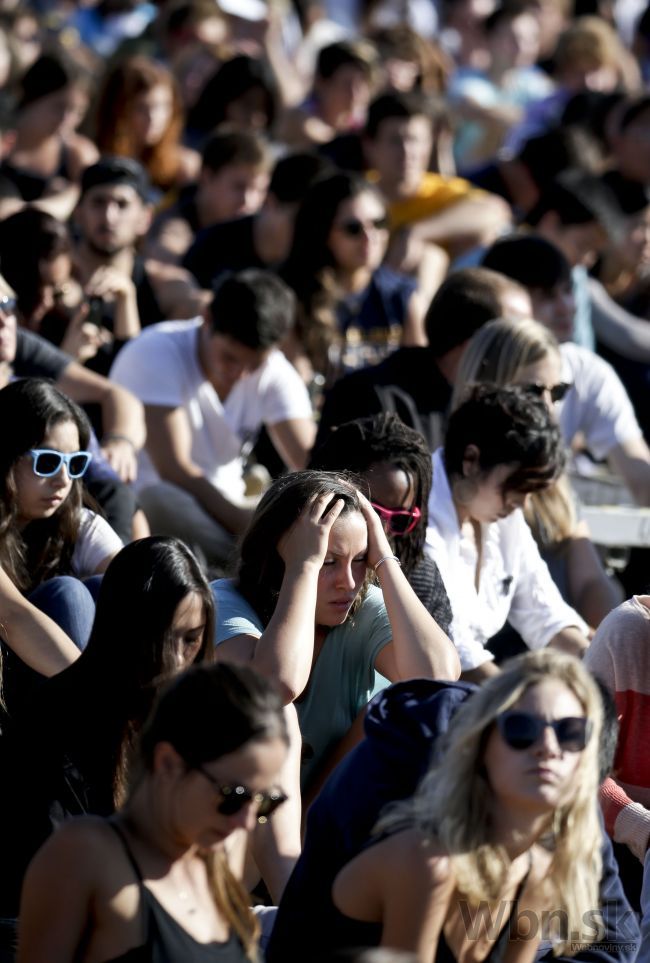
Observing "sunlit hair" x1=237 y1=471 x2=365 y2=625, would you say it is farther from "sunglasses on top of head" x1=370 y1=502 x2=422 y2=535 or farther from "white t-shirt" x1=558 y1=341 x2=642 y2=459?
"white t-shirt" x1=558 y1=341 x2=642 y2=459

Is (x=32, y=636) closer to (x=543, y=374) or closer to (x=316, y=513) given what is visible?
(x=316, y=513)

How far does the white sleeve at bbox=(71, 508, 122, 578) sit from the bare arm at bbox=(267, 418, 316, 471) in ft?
5.06

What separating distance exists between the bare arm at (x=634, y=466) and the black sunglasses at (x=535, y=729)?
2950 mm

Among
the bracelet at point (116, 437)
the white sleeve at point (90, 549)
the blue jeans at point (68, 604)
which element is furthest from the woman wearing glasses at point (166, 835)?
the bracelet at point (116, 437)

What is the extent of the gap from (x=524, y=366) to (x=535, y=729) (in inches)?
91.9

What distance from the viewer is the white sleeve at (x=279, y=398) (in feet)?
18.1

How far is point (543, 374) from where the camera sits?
467 cm

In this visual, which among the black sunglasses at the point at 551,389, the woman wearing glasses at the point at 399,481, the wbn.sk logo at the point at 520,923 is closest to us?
the wbn.sk logo at the point at 520,923

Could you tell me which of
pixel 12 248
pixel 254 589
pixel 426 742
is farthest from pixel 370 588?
pixel 12 248

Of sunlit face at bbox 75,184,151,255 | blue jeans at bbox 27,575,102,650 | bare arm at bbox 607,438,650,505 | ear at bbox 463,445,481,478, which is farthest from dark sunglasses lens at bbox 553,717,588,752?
sunlit face at bbox 75,184,151,255

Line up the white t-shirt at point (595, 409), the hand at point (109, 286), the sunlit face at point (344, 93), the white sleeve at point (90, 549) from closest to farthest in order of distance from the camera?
the white sleeve at point (90, 549) → the white t-shirt at point (595, 409) → the hand at point (109, 286) → the sunlit face at point (344, 93)

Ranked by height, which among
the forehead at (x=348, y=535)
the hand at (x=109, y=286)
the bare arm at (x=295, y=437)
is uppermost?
the forehead at (x=348, y=535)

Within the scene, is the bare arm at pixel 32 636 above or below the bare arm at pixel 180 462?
above

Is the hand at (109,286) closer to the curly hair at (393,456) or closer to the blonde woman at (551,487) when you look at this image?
the blonde woman at (551,487)
